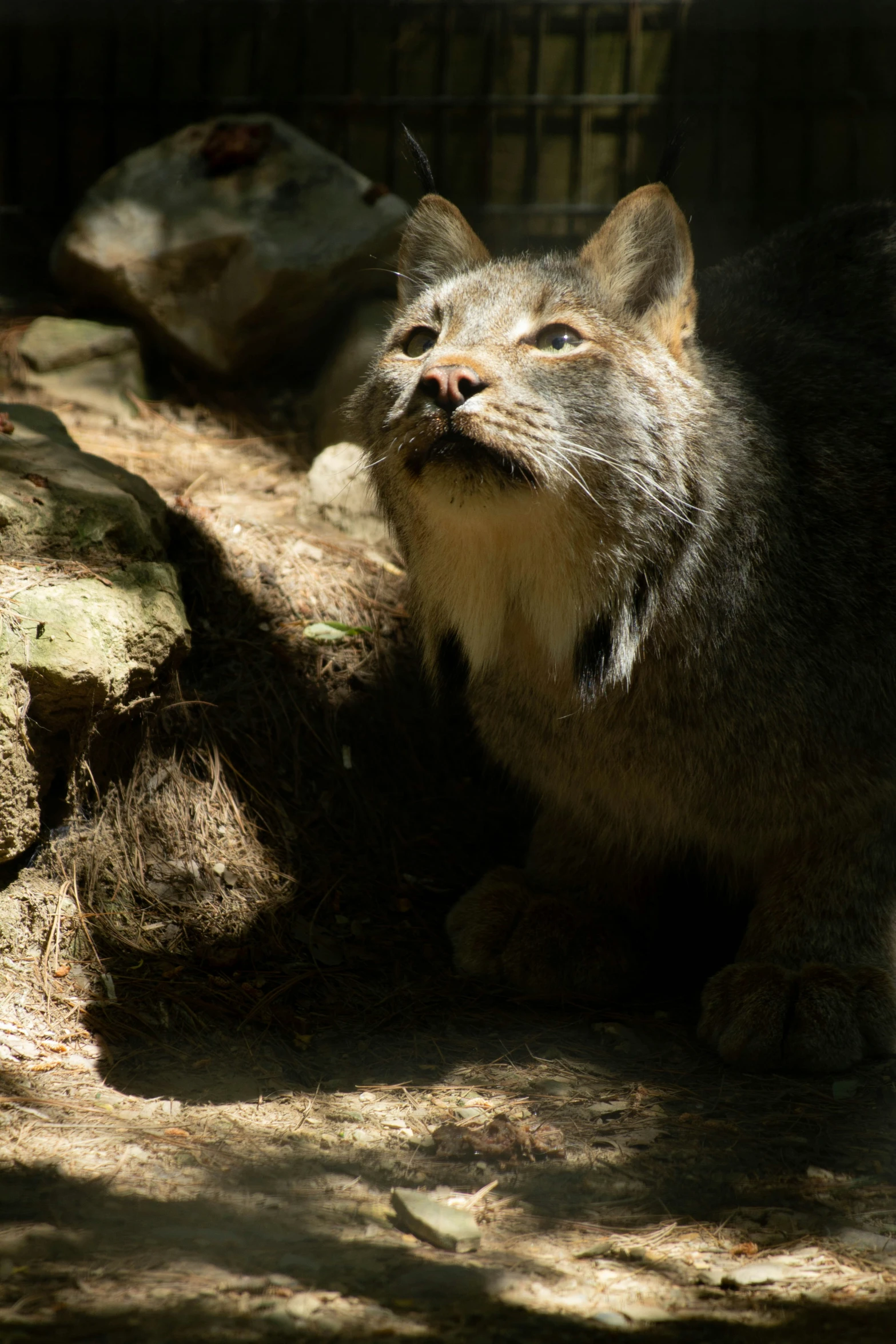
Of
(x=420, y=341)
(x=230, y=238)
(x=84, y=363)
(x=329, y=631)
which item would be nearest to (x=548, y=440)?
(x=420, y=341)

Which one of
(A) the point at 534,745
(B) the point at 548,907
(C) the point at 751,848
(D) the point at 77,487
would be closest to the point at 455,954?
(B) the point at 548,907

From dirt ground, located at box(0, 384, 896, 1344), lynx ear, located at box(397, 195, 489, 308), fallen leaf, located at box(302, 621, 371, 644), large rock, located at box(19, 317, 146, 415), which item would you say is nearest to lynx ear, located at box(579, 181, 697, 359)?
lynx ear, located at box(397, 195, 489, 308)

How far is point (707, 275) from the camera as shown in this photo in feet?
14.7

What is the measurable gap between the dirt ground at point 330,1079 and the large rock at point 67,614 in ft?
0.71

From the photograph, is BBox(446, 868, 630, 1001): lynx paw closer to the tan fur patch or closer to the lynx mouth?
the tan fur patch

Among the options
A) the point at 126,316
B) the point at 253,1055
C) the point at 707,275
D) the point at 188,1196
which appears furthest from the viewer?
the point at 126,316

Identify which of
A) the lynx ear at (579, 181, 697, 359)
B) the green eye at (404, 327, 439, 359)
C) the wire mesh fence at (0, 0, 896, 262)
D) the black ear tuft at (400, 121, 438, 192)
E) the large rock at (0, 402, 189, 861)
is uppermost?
the wire mesh fence at (0, 0, 896, 262)

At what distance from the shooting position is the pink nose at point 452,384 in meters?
2.79

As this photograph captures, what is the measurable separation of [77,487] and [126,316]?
7.67 feet

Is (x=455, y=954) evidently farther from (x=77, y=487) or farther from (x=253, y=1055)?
(x=77, y=487)

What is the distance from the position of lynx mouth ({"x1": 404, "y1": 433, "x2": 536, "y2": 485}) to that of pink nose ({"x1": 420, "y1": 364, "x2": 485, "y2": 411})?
0.08 metres

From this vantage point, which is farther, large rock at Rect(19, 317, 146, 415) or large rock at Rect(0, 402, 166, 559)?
large rock at Rect(19, 317, 146, 415)

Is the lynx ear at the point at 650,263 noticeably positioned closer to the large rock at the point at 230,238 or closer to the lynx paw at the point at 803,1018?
the lynx paw at the point at 803,1018

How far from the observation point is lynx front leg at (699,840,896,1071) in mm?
3098
